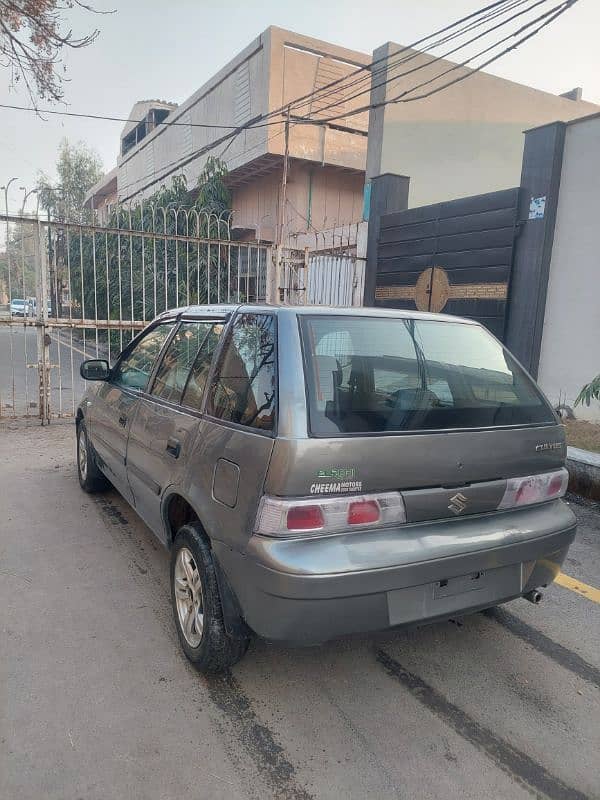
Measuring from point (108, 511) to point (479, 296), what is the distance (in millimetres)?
6296

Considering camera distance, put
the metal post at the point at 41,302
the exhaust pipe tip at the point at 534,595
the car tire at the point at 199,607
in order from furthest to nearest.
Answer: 1. the metal post at the point at 41,302
2. the exhaust pipe tip at the point at 534,595
3. the car tire at the point at 199,607

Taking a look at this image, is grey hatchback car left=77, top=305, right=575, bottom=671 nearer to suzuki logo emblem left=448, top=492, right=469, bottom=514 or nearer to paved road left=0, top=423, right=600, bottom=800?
suzuki logo emblem left=448, top=492, right=469, bottom=514

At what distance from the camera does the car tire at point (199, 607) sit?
241 centimetres

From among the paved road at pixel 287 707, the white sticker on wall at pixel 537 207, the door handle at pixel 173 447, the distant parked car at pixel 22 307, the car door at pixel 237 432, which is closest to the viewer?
the paved road at pixel 287 707

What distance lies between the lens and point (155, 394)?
10.8 feet

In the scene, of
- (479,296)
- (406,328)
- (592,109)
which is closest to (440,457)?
(406,328)

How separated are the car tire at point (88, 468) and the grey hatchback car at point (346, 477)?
6.03ft

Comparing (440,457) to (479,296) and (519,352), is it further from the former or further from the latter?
(479,296)

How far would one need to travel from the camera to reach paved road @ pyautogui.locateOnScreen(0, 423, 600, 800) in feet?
6.59

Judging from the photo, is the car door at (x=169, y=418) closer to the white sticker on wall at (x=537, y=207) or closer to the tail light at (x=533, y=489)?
the tail light at (x=533, y=489)

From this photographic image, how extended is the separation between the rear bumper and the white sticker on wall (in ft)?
20.7

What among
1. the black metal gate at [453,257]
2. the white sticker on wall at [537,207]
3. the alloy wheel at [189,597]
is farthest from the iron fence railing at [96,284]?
the alloy wheel at [189,597]

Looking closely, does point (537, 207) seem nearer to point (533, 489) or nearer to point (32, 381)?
point (533, 489)

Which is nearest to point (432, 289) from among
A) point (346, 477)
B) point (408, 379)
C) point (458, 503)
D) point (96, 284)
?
point (96, 284)
